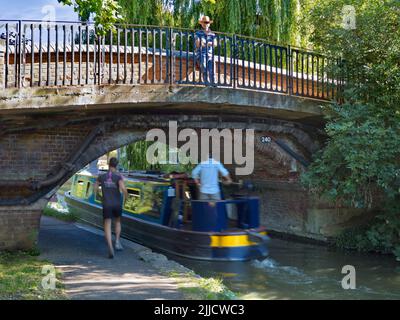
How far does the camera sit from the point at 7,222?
888 centimetres

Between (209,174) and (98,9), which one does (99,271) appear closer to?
(209,174)

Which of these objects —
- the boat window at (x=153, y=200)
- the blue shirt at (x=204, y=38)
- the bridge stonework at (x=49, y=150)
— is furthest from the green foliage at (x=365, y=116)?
the boat window at (x=153, y=200)

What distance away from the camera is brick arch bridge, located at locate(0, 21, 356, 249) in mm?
8078

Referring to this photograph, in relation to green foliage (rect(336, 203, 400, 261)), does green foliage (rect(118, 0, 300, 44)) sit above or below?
above

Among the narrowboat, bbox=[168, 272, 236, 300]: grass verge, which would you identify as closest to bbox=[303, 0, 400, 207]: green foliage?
the narrowboat

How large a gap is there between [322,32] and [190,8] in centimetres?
372

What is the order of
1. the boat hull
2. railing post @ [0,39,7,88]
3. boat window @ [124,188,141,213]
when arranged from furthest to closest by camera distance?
1. boat window @ [124,188,141,213]
2. the boat hull
3. railing post @ [0,39,7,88]

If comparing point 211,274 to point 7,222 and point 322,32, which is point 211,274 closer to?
point 7,222

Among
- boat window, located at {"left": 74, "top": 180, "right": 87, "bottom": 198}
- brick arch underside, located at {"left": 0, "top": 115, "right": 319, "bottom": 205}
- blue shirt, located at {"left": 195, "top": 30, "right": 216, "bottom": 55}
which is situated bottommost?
boat window, located at {"left": 74, "top": 180, "right": 87, "bottom": 198}

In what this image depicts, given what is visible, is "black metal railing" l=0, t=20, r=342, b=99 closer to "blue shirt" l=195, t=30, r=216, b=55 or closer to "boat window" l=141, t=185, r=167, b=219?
"blue shirt" l=195, t=30, r=216, b=55

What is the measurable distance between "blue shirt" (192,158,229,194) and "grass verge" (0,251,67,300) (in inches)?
128

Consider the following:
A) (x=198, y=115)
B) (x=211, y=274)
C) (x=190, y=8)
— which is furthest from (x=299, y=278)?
(x=190, y=8)

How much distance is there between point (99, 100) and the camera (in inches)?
331

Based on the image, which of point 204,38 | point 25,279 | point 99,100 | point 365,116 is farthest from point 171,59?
point 25,279
